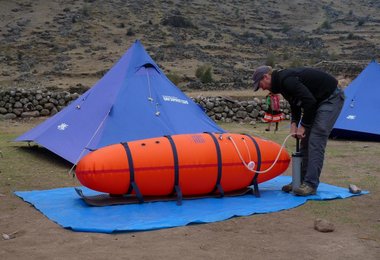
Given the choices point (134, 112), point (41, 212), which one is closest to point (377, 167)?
point (134, 112)

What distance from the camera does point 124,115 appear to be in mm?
8844

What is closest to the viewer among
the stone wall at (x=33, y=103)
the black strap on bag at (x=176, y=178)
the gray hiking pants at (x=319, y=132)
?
the black strap on bag at (x=176, y=178)

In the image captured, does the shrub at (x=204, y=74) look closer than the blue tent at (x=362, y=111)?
No

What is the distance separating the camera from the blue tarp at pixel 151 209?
527 centimetres

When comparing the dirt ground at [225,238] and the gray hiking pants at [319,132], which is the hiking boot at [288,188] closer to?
the gray hiking pants at [319,132]

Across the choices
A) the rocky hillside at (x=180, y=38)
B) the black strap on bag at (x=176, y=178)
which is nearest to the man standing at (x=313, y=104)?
the black strap on bag at (x=176, y=178)

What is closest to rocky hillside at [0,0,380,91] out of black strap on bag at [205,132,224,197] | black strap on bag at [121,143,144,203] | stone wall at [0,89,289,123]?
stone wall at [0,89,289,123]

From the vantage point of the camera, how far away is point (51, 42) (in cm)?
3556

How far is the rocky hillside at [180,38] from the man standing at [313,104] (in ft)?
62.2

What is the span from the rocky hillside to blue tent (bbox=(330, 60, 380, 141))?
40.2ft

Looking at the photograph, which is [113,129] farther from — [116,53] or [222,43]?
[222,43]

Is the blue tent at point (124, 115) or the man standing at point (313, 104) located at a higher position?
the man standing at point (313, 104)

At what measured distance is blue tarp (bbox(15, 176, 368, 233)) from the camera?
5.27m

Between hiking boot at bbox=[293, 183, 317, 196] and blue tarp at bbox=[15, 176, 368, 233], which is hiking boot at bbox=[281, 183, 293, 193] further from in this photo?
hiking boot at bbox=[293, 183, 317, 196]
